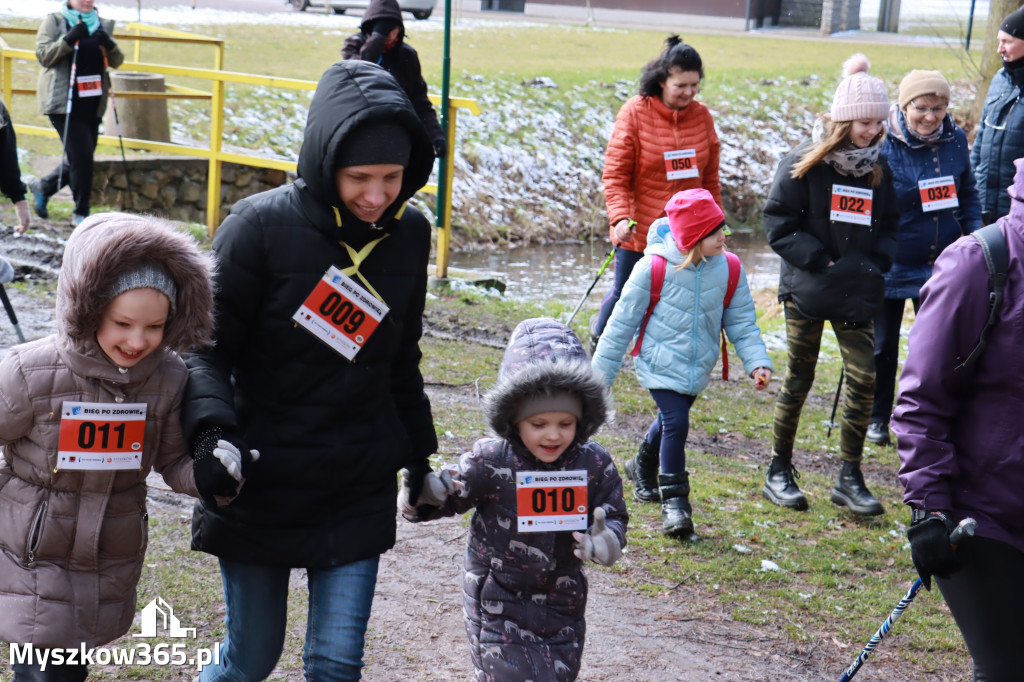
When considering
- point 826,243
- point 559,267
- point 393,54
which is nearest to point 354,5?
point 559,267

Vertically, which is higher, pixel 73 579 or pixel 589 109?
pixel 589 109

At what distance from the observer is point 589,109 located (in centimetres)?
2097

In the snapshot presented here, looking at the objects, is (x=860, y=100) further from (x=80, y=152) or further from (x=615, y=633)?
(x=80, y=152)

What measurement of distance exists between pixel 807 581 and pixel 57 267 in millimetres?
6458

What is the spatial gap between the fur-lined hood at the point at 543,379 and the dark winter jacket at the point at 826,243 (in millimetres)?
2444

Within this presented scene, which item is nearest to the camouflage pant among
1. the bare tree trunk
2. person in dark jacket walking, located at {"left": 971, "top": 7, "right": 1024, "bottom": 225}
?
person in dark jacket walking, located at {"left": 971, "top": 7, "right": 1024, "bottom": 225}

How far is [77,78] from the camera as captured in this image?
959 centimetres

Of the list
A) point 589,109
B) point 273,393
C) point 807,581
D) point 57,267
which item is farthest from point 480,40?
point 273,393

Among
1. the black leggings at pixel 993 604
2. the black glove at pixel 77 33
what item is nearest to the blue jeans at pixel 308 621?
the black leggings at pixel 993 604

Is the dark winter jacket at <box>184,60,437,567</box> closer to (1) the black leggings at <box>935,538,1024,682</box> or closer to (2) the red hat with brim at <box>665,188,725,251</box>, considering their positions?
(1) the black leggings at <box>935,538,1024,682</box>

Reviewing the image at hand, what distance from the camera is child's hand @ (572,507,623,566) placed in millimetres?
3031

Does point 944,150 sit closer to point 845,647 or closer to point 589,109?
point 845,647

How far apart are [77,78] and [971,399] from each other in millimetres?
8695

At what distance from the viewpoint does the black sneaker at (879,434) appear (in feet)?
22.8
